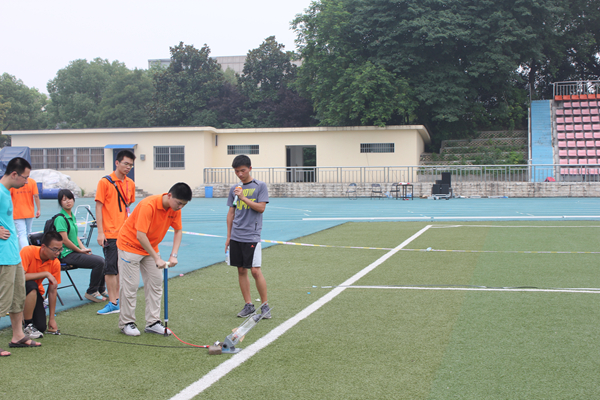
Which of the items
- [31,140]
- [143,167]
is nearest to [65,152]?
[31,140]

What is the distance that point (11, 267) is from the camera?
4.67 m

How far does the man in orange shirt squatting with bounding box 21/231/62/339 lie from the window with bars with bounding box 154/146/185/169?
28180 mm

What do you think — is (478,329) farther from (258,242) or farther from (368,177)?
(368,177)

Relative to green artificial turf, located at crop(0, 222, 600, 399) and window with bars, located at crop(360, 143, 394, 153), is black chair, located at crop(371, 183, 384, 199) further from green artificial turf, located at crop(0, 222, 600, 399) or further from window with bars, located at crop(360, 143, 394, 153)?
Result: green artificial turf, located at crop(0, 222, 600, 399)

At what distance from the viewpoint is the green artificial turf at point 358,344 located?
12.4ft

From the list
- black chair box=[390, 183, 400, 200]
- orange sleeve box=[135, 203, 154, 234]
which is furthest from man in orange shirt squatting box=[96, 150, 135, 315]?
black chair box=[390, 183, 400, 200]

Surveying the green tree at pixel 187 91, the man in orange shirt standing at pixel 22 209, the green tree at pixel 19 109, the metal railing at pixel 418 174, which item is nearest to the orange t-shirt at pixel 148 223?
the man in orange shirt standing at pixel 22 209

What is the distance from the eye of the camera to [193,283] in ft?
25.6

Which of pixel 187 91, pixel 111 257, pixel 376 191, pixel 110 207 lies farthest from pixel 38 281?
pixel 187 91

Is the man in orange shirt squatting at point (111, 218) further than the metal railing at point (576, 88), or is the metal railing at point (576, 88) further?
the metal railing at point (576, 88)

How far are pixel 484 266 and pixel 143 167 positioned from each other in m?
27.7

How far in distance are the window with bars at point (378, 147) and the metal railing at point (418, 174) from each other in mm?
2246

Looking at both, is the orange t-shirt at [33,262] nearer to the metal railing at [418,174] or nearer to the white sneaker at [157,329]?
the white sneaker at [157,329]

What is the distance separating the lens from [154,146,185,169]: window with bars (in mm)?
33031
